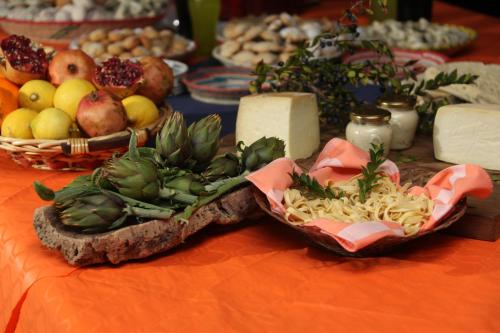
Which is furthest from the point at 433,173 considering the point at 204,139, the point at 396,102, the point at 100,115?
the point at 100,115

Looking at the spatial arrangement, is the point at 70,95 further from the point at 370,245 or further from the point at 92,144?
the point at 370,245

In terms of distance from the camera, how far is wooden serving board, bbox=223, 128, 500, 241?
1064 mm

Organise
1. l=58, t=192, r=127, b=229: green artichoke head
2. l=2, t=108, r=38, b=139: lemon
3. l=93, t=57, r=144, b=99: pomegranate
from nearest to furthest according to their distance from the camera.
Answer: l=58, t=192, r=127, b=229: green artichoke head, l=2, t=108, r=38, b=139: lemon, l=93, t=57, r=144, b=99: pomegranate

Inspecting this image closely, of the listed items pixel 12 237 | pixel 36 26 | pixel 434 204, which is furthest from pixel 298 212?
pixel 36 26

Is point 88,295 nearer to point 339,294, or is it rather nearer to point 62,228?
point 62,228

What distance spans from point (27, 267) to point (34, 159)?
0.39 m

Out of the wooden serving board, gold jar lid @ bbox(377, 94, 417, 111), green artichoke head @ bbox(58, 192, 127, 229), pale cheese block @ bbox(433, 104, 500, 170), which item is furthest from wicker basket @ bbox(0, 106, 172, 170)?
pale cheese block @ bbox(433, 104, 500, 170)

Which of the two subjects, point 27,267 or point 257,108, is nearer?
point 27,267

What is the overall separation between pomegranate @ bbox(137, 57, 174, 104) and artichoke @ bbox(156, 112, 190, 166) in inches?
18.9

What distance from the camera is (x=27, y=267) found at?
3.37 feet

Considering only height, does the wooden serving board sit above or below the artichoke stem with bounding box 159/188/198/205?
below

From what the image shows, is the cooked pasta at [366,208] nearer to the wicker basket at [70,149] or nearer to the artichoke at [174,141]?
the artichoke at [174,141]

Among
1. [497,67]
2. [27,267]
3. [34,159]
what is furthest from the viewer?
[497,67]

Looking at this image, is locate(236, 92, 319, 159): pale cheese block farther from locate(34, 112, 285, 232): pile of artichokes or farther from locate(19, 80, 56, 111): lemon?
locate(19, 80, 56, 111): lemon
